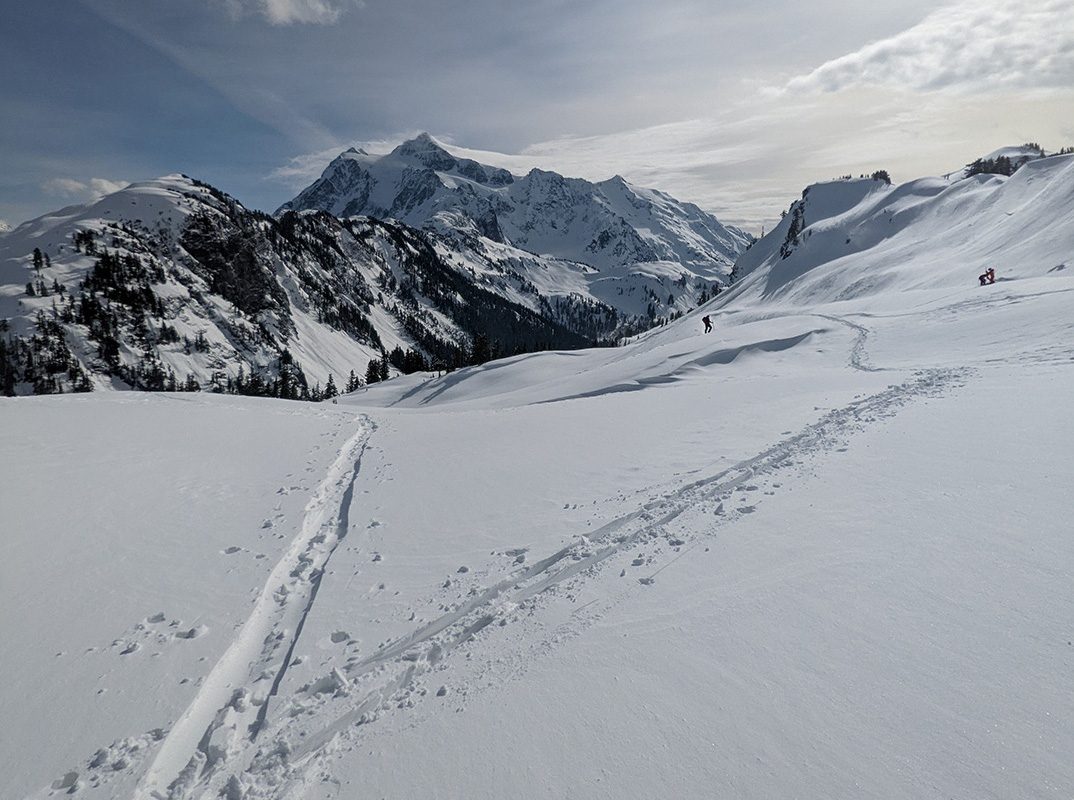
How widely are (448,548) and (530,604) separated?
9.01 ft

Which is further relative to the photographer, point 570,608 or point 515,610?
point 515,610

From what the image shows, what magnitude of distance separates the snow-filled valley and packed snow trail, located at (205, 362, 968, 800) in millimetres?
43

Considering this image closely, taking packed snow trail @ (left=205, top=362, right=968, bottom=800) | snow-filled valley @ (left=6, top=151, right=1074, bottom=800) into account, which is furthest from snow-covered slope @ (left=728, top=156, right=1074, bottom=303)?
packed snow trail @ (left=205, top=362, right=968, bottom=800)

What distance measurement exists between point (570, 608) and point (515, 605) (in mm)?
849

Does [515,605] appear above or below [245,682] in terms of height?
below

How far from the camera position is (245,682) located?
610 cm

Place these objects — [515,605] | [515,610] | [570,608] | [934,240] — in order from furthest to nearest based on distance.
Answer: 1. [934,240]
2. [515,605]
3. [515,610]
4. [570,608]

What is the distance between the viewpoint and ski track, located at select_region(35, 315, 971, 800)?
488cm

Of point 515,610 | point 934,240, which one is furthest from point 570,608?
point 934,240

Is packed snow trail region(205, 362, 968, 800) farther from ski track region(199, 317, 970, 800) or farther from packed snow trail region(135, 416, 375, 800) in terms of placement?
packed snow trail region(135, 416, 375, 800)

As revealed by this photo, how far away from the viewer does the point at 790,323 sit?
3594 cm

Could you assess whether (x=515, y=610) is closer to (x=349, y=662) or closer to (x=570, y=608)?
(x=570, y=608)

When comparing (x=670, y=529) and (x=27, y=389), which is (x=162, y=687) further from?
(x=27, y=389)

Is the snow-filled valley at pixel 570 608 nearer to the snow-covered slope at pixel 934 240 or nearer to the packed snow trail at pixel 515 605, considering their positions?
the packed snow trail at pixel 515 605
